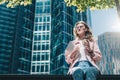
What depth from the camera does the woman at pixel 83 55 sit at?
4191 mm

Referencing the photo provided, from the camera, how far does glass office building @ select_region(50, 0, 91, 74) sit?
8834cm

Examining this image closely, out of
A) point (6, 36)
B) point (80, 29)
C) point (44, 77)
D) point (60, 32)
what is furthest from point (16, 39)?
point (80, 29)

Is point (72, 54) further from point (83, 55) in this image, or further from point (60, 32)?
point (60, 32)

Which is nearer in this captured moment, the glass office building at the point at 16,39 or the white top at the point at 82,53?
the white top at the point at 82,53

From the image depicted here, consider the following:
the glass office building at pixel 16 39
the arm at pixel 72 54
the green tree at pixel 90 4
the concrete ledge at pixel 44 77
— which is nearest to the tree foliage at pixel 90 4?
the green tree at pixel 90 4

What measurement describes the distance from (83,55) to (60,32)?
88.4 m

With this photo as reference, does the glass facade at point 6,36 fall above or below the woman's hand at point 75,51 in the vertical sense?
above

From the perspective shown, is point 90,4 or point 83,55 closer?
point 83,55

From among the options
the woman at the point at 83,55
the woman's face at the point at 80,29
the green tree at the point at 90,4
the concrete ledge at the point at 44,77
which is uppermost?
the green tree at the point at 90,4

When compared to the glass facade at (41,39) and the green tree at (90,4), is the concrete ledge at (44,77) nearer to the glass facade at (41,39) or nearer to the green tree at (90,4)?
the green tree at (90,4)

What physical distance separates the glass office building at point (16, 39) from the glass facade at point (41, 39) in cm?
205

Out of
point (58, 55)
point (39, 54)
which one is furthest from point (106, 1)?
point (39, 54)

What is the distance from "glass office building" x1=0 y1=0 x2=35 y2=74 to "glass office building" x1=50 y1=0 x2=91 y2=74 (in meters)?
8.61

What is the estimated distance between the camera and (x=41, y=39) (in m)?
99.1
